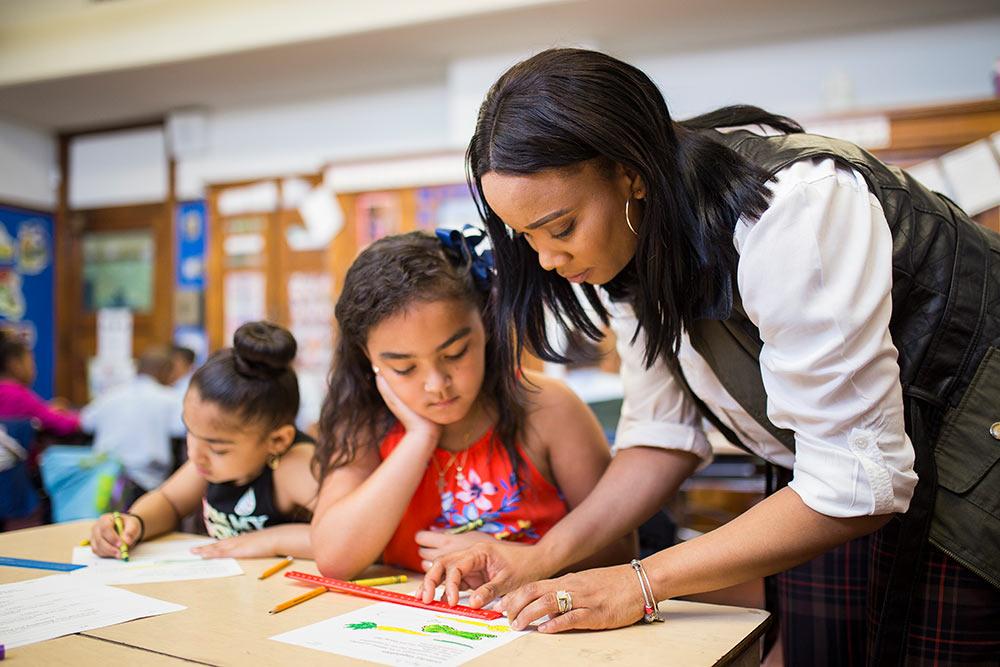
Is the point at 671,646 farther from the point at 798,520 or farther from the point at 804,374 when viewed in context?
the point at 804,374

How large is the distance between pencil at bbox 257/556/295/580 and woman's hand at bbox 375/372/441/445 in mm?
288

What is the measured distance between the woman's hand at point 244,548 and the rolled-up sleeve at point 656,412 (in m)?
0.64

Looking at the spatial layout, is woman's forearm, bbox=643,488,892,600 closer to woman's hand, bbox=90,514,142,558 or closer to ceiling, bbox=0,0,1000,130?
woman's hand, bbox=90,514,142,558

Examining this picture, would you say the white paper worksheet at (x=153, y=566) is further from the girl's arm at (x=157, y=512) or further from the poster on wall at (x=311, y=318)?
the poster on wall at (x=311, y=318)

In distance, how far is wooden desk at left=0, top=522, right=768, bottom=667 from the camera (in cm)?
91

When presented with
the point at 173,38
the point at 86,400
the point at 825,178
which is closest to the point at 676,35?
the point at 173,38

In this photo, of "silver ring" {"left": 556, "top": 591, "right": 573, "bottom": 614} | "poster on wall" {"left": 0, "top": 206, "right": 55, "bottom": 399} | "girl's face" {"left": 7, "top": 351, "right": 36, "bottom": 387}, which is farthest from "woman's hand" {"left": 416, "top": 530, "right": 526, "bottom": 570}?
"poster on wall" {"left": 0, "top": 206, "right": 55, "bottom": 399}

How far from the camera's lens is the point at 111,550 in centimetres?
151

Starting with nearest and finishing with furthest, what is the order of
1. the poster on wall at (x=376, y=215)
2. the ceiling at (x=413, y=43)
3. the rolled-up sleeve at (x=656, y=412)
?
the rolled-up sleeve at (x=656, y=412) → the ceiling at (x=413, y=43) → the poster on wall at (x=376, y=215)

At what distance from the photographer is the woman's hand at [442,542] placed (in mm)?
1317

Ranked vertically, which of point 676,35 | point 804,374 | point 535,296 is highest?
point 676,35

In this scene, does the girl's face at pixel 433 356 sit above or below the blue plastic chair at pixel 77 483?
above

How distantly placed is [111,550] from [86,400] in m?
5.87

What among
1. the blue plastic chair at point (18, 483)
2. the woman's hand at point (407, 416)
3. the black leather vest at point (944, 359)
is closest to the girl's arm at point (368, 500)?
the woman's hand at point (407, 416)
